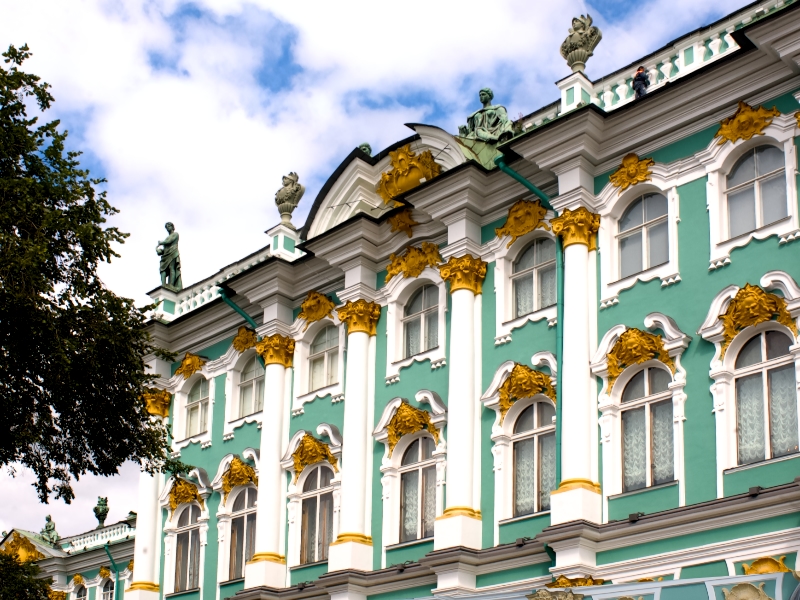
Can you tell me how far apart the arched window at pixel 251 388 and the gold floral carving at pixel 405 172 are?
524 cm

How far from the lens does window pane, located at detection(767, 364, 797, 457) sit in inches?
757

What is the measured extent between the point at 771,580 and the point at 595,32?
1102cm

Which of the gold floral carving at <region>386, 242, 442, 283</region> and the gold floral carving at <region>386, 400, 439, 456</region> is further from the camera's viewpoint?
the gold floral carving at <region>386, 242, 442, 283</region>

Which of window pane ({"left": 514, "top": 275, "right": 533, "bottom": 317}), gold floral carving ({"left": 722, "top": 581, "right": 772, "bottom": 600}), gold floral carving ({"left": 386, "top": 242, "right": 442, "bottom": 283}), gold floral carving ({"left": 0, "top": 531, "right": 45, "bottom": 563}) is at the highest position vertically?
gold floral carving ({"left": 386, "top": 242, "right": 442, "bottom": 283})

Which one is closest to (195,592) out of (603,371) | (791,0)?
(603,371)

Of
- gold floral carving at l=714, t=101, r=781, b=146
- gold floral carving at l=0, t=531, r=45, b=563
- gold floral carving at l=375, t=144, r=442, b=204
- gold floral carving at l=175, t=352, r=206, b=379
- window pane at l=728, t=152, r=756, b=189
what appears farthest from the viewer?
gold floral carving at l=0, t=531, r=45, b=563

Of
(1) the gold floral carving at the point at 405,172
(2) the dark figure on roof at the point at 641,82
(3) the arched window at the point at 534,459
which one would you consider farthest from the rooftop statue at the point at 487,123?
(3) the arched window at the point at 534,459

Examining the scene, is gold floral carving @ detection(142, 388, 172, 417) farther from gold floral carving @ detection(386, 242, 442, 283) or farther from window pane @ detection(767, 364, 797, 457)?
window pane @ detection(767, 364, 797, 457)

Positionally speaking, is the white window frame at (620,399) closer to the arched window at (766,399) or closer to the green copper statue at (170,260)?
the arched window at (766,399)

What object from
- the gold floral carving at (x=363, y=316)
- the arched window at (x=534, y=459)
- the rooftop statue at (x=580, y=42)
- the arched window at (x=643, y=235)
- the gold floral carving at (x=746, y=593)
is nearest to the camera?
the gold floral carving at (x=746, y=593)

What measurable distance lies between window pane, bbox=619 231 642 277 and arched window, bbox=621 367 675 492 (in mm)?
1872

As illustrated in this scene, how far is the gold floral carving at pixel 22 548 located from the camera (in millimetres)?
38500

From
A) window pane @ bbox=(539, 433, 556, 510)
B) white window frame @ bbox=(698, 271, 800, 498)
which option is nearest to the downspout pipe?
window pane @ bbox=(539, 433, 556, 510)

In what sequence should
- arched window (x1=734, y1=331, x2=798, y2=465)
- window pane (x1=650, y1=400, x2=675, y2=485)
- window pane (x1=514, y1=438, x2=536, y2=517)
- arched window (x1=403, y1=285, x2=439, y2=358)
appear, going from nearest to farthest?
1. arched window (x1=734, y1=331, x2=798, y2=465)
2. window pane (x1=650, y1=400, x2=675, y2=485)
3. window pane (x1=514, y1=438, x2=536, y2=517)
4. arched window (x1=403, y1=285, x2=439, y2=358)
